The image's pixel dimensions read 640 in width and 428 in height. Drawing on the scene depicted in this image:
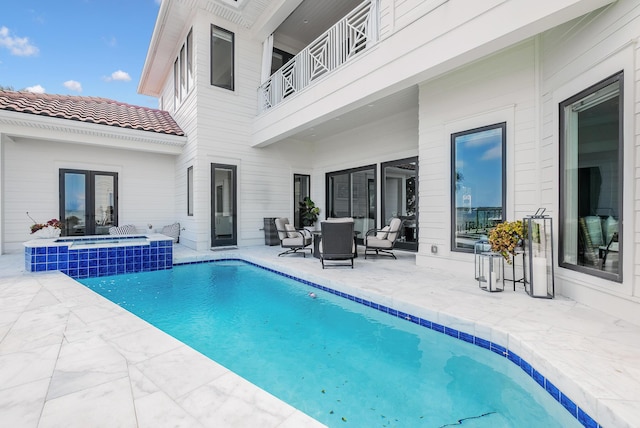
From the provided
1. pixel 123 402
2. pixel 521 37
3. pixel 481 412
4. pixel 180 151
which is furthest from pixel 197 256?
pixel 521 37

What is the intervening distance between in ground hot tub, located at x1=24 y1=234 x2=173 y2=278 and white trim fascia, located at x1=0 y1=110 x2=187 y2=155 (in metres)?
2.89

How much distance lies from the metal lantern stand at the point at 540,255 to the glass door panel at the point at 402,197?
10.8ft

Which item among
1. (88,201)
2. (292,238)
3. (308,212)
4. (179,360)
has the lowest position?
(179,360)

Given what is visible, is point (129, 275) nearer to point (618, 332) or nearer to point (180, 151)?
point (180, 151)

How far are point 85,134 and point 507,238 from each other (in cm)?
938

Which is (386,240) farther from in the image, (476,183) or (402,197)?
(476,183)

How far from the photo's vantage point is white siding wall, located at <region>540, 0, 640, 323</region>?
8.82 feet

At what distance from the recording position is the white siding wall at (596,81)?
8.82 ft

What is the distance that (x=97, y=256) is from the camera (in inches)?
219

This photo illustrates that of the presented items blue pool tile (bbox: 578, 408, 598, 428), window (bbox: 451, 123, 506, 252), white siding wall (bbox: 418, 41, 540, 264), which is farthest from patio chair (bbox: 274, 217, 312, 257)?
blue pool tile (bbox: 578, 408, 598, 428)

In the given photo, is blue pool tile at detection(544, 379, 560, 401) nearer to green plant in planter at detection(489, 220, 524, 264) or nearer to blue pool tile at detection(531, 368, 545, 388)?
blue pool tile at detection(531, 368, 545, 388)

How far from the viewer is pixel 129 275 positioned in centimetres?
572

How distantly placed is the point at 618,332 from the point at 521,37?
3.15 meters

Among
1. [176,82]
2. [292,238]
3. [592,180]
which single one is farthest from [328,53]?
[176,82]
